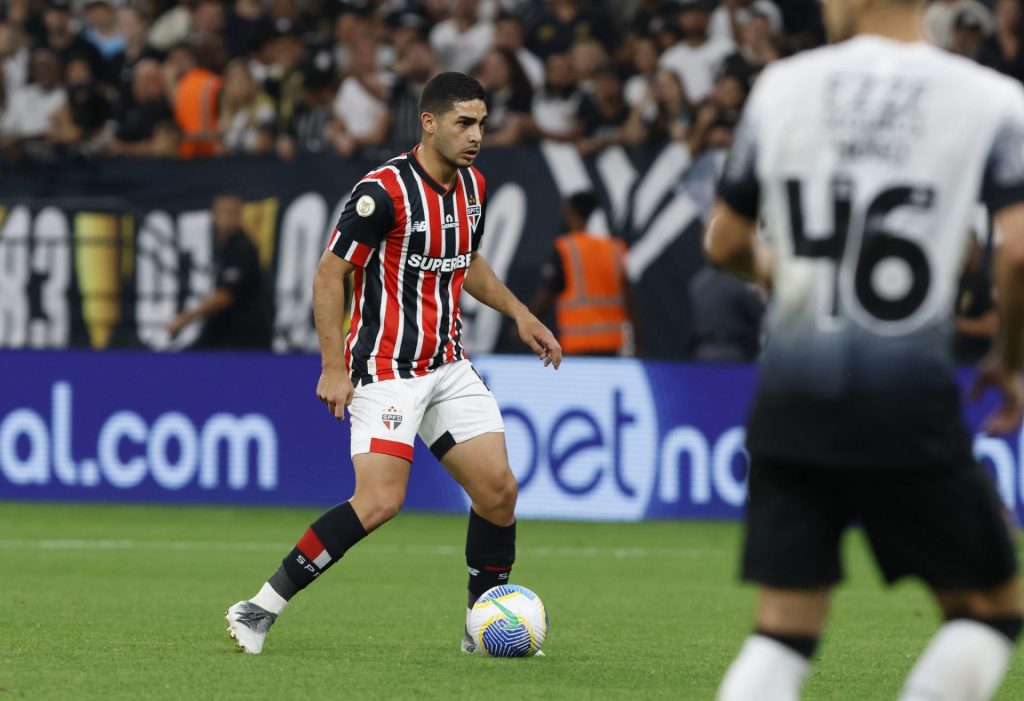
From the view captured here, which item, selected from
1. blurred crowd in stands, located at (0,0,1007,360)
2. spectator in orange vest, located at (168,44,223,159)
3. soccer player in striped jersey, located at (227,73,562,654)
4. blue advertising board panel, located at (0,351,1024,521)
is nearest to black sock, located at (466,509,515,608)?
soccer player in striped jersey, located at (227,73,562,654)

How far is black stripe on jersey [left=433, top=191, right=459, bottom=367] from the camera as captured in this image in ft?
24.3

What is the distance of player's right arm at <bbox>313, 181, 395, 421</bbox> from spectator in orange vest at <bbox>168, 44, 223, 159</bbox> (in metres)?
9.24

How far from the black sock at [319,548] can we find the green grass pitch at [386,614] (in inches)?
11.4

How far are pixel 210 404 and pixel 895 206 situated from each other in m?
11.0

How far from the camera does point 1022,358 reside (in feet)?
13.1

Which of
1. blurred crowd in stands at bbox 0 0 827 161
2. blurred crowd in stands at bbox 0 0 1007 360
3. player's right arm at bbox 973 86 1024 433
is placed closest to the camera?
player's right arm at bbox 973 86 1024 433

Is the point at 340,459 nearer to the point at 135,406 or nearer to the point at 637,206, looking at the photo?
the point at 135,406

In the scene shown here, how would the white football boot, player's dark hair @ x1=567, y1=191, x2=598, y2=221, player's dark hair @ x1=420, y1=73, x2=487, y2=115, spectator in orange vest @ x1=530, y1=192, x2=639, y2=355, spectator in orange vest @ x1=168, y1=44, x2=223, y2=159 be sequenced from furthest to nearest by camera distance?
spectator in orange vest @ x1=168, y1=44, x2=223, y2=159 → player's dark hair @ x1=567, y1=191, x2=598, y2=221 → spectator in orange vest @ x1=530, y1=192, x2=639, y2=355 → player's dark hair @ x1=420, y1=73, x2=487, y2=115 → the white football boot

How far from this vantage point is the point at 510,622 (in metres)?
7.30

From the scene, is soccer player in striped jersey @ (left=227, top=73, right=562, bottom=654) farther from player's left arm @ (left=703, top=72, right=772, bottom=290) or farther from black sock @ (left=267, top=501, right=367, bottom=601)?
player's left arm @ (left=703, top=72, right=772, bottom=290)

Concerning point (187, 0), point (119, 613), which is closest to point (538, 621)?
point (119, 613)

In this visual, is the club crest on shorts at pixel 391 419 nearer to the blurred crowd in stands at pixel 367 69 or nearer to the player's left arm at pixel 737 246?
the player's left arm at pixel 737 246

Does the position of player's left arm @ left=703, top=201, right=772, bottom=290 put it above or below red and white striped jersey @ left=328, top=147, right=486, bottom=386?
above

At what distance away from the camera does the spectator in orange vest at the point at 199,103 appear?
1642 centimetres
